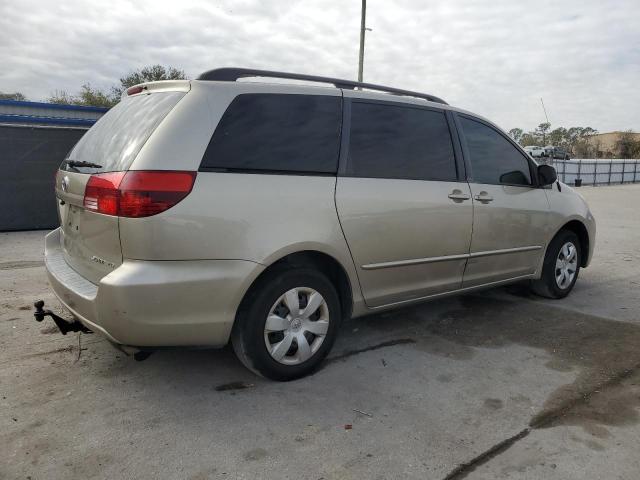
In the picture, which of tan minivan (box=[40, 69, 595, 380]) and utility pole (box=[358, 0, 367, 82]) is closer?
tan minivan (box=[40, 69, 595, 380])

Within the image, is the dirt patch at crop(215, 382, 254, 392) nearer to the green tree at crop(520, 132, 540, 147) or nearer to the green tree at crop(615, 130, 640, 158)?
the green tree at crop(615, 130, 640, 158)

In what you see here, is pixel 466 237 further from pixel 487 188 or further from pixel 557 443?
pixel 557 443

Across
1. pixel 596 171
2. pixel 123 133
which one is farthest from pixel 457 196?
pixel 596 171

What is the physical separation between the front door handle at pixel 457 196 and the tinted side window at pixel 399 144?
0.11m

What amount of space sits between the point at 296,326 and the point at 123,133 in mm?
1525

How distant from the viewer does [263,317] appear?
296 centimetres

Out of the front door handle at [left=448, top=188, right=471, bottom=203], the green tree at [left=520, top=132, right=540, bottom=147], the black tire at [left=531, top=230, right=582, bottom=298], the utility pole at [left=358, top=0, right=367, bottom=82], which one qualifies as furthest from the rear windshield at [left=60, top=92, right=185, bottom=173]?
the green tree at [left=520, top=132, right=540, bottom=147]

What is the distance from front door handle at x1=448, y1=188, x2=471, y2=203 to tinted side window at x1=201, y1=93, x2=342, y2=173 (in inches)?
42.2

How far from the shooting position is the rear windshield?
284cm

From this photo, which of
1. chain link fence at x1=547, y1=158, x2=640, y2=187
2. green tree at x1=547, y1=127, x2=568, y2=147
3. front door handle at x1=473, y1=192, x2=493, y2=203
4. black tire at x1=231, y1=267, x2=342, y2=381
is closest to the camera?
black tire at x1=231, y1=267, x2=342, y2=381

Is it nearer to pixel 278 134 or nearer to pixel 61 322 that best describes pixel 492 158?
pixel 278 134

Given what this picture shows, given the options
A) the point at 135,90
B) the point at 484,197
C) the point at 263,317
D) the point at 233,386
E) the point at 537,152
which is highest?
the point at 537,152

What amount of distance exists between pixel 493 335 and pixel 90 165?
3.19 meters

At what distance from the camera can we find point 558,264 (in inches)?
201
